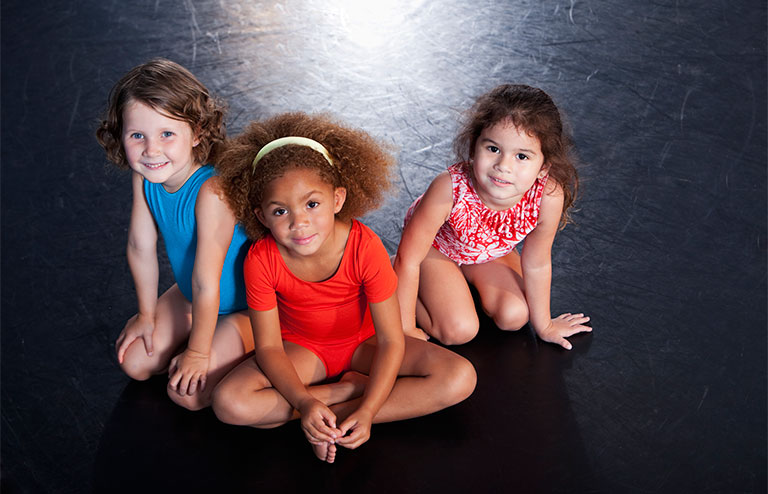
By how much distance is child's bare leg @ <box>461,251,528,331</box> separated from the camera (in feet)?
6.38

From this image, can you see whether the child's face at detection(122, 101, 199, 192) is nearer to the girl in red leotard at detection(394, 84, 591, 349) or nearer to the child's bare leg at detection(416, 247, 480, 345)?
the girl in red leotard at detection(394, 84, 591, 349)

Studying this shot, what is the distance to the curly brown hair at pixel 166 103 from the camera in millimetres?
1611

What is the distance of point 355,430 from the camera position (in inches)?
58.3

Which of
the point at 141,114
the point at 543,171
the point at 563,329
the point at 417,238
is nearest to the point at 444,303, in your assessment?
the point at 417,238

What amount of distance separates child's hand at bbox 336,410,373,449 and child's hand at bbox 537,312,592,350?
0.62 metres

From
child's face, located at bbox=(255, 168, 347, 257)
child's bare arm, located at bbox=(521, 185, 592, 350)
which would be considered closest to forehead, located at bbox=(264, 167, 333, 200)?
child's face, located at bbox=(255, 168, 347, 257)

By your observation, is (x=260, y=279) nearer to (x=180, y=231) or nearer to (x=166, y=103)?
Result: (x=180, y=231)

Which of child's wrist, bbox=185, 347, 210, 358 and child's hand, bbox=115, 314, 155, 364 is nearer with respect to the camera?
child's wrist, bbox=185, 347, 210, 358

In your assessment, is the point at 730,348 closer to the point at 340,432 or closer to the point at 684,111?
the point at 340,432

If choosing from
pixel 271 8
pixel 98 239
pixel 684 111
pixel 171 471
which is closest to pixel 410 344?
pixel 171 471

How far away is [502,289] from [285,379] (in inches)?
27.2

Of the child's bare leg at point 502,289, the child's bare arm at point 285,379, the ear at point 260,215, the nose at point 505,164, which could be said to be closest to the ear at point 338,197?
the ear at point 260,215

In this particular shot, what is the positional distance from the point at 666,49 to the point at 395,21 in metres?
1.22

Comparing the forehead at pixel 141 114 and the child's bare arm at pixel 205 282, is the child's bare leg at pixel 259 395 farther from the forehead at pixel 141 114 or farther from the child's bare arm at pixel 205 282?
the forehead at pixel 141 114
